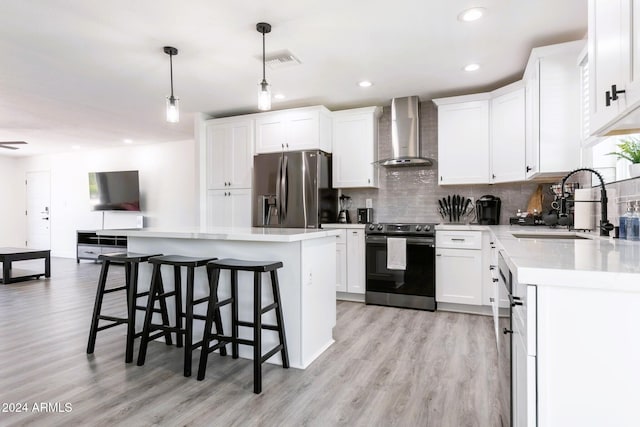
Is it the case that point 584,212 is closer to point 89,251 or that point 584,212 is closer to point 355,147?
point 355,147

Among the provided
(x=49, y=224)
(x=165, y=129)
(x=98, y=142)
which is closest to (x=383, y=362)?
(x=165, y=129)

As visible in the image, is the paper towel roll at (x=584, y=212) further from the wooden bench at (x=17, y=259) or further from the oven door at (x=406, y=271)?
the wooden bench at (x=17, y=259)

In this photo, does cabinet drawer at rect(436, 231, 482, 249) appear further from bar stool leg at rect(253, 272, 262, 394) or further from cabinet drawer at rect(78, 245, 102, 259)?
cabinet drawer at rect(78, 245, 102, 259)

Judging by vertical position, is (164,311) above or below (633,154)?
below

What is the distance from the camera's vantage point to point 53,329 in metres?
3.21

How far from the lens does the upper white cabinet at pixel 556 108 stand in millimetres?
2787

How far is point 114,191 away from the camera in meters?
7.38

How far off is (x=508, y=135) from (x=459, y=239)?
3.80 ft

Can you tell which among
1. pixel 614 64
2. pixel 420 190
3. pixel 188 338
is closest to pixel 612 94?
pixel 614 64

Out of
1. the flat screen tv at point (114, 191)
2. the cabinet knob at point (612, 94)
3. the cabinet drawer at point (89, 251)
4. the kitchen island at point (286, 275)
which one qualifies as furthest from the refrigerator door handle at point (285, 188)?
the cabinet drawer at point (89, 251)

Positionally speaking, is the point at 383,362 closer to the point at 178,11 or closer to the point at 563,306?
the point at 563,306

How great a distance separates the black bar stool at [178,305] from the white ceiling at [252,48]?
1707mm

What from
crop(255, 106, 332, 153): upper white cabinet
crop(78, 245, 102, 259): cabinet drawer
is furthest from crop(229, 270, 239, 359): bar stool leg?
crop(78, 245, 102, 259): cabinet drawer

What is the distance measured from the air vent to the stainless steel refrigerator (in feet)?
3.78
